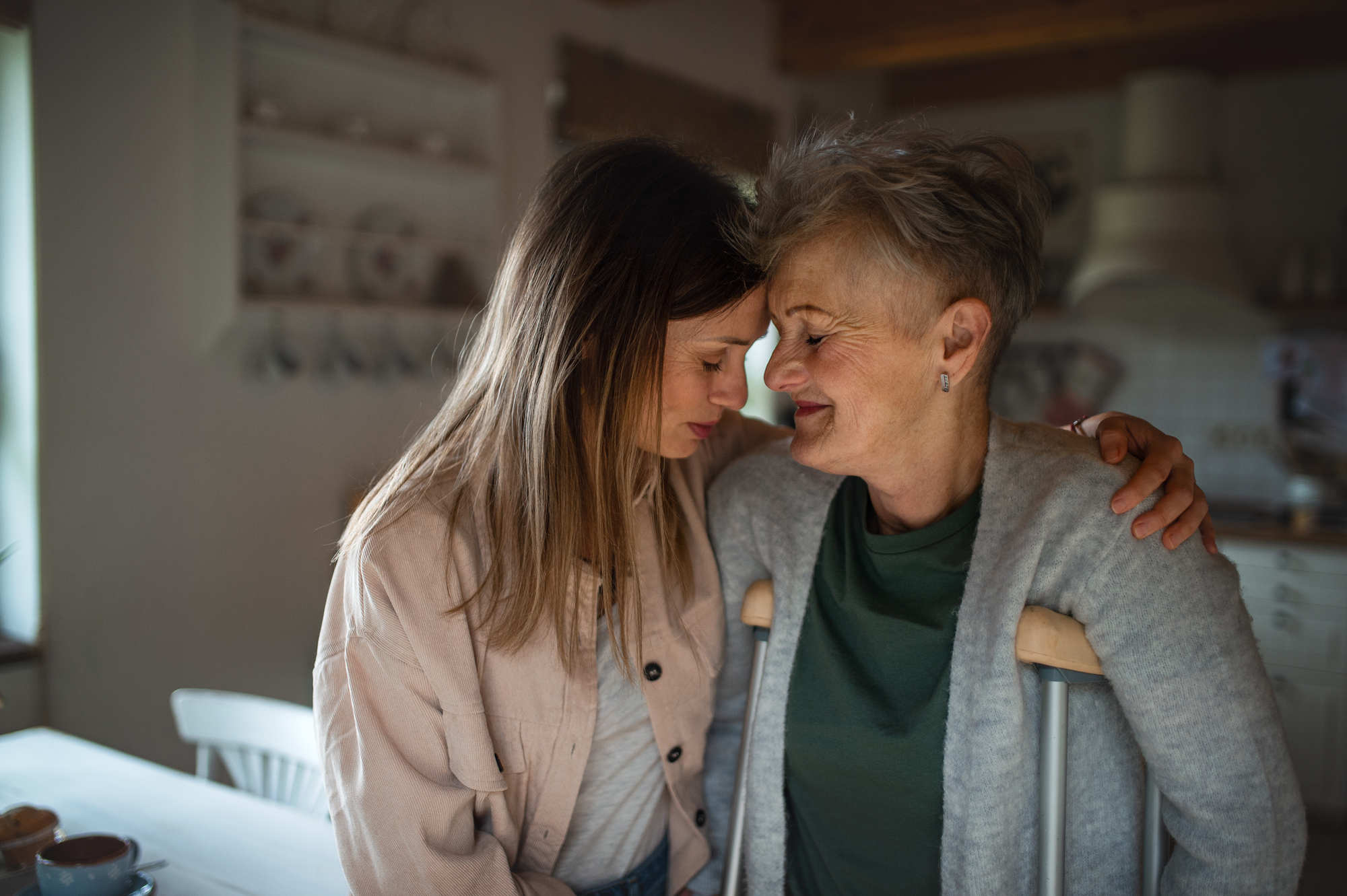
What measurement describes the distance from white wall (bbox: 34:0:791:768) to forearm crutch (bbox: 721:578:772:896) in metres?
1.48

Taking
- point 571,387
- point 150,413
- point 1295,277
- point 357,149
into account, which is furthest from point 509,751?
point 1295,277

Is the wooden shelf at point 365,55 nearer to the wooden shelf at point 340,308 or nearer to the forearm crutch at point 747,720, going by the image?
the wooden shelf at point 340,308

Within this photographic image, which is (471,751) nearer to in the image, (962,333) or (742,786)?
(742,786)

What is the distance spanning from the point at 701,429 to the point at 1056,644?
56 cm

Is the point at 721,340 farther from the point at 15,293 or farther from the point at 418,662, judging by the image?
the point at 15,293

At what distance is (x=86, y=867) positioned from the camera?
48.4 inches

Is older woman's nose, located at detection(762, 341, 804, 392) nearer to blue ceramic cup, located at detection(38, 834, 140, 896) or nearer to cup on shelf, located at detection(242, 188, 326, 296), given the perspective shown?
blue ceramic cup, located at detection(38, 834, 140, 896)

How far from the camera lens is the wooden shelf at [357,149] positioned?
277 cm

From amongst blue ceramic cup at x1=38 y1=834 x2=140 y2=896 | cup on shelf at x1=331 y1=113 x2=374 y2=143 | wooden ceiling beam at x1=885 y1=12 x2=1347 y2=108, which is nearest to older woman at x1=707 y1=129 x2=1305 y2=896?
blue ceramic cup at x1=38 y1=834 x2=140 y2=896

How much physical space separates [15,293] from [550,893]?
213cm

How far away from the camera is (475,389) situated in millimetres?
1327

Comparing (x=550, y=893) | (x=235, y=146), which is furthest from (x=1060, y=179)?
(x=550, y=893)

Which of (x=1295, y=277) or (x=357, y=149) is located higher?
(x=357, y=149)

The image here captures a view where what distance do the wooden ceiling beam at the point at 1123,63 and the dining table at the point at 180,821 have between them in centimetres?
357
